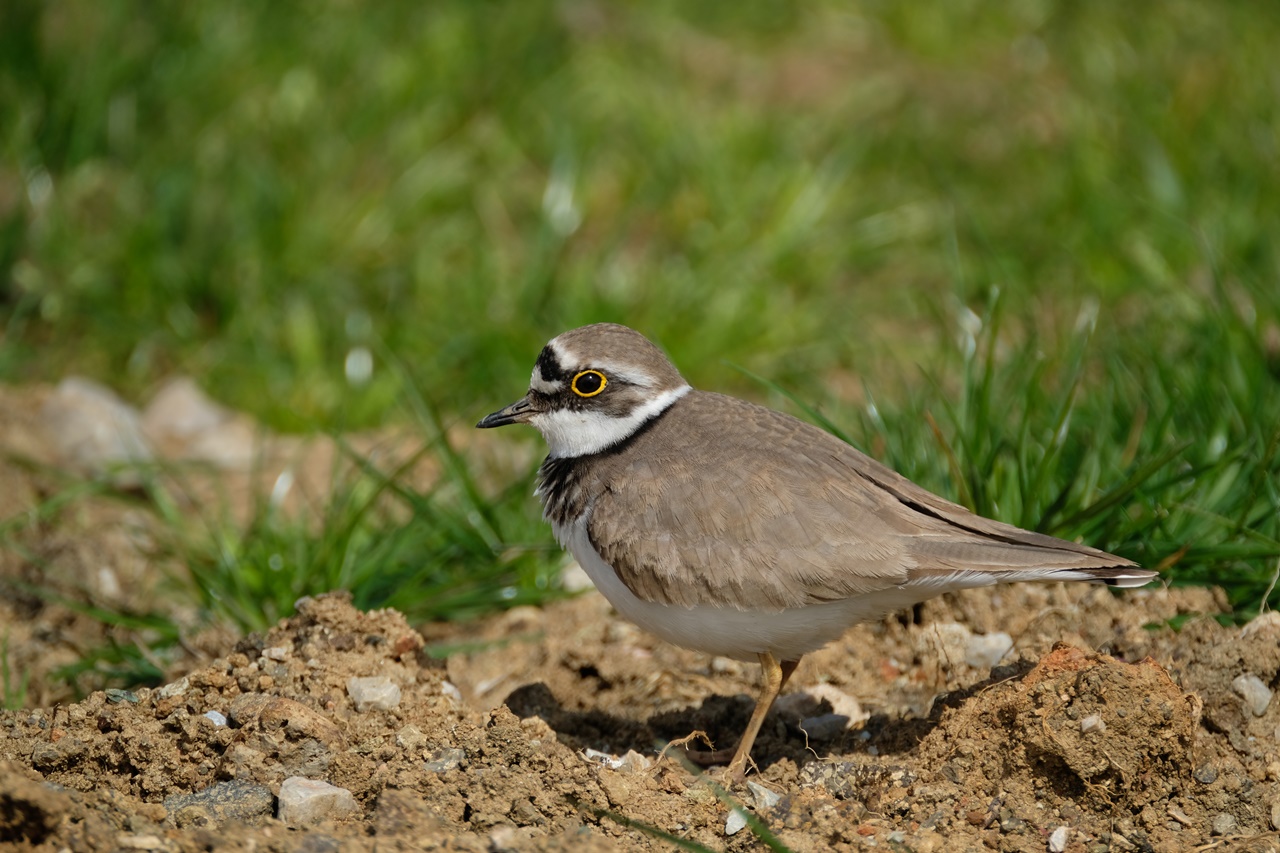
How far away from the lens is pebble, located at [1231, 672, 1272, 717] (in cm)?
429

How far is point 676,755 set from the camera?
3.99 m

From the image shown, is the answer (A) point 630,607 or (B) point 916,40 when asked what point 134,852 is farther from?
(B) point 916,40

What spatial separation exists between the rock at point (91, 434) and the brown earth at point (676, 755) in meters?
2.56

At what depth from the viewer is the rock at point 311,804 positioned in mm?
3850

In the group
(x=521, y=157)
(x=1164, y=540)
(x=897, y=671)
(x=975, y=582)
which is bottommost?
(x=897, y=671)

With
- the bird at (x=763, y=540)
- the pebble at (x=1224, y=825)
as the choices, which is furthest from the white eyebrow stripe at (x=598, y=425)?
the pebble at (x=1224, y=825)

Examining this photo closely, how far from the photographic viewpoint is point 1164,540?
500cm

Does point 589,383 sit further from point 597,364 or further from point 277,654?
point 277,654

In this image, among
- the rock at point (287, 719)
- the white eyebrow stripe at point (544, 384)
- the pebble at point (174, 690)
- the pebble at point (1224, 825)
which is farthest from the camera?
the white eyebrow stripe at point (544, 384)

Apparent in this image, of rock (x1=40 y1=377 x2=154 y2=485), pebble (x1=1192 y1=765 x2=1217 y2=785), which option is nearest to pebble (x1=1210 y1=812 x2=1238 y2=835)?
pebble (x1=1192 y1=765 x2=1217 y2=785)

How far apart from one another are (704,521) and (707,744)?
805mm

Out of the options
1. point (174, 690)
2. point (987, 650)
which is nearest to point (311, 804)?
point (174, 690)

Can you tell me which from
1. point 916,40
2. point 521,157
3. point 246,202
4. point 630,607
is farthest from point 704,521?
point 916,40

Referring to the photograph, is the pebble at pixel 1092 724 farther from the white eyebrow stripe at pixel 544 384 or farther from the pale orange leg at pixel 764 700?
the white eyebrow stripe at pixel 544 384
